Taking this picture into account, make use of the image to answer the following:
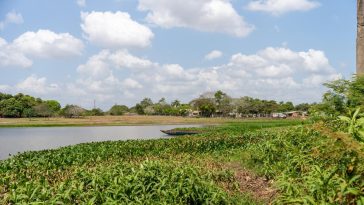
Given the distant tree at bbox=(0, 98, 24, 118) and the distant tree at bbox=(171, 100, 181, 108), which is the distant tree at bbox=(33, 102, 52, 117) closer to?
the distant tree at bbox=(0, 98, 24, 118)

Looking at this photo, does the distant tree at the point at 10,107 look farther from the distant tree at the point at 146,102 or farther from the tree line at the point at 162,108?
the distant tree at the point at 146,102

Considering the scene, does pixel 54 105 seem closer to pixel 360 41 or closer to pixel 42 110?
pixel 42 110

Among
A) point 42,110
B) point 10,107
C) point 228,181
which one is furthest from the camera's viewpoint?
point 42,110

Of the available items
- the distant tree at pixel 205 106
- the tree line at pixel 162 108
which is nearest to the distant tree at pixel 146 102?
the tree line at pixel 162 108

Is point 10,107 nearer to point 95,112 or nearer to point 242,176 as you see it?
point 95,112

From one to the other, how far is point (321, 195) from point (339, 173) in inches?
16.5

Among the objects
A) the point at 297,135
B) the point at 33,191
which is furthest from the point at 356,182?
the point at 297,135

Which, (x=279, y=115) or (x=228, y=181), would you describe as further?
(x=279, y=115)

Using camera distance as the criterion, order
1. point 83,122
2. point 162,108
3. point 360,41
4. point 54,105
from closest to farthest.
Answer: point 360,41, point 83,122, point 54,105, point 162,108

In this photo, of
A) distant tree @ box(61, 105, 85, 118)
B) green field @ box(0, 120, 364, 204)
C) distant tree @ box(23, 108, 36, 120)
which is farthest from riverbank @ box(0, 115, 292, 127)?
green field @ box(0, 120, 364, 204)

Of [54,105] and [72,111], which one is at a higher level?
[54,105]

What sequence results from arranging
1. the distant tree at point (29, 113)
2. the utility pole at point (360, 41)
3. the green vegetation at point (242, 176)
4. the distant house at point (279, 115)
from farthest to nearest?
the distant house at point (279, 115) → the distant tree at point (29, 113) → the utility pole at point (360, 41) → the green vegetation at point (242, 176)

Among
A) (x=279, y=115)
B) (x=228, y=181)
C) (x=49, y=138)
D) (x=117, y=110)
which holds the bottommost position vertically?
(x=49, y=138)

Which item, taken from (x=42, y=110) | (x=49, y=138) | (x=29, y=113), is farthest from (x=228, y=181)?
(x=42, y=110)
